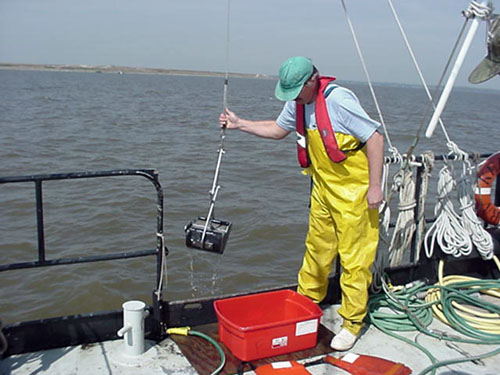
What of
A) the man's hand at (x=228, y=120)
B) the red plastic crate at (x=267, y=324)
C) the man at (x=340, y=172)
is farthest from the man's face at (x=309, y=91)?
the red plastic crate at (x=267, y=324)

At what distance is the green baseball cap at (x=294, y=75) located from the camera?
2971 millimetres

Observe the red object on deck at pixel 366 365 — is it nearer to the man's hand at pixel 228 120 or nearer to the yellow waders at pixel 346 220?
the yellow waders at pixel 346 220

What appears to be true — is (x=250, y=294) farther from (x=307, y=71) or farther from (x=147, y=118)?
(x=147, y=118)

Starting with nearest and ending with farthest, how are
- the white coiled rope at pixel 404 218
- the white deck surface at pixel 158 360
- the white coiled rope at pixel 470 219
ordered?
the white deck surface at pixel 158 360 → the white coiled rope at pixel 404 218 → the white coiled rope at pixel 470 219

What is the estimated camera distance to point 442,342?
3.28 meters

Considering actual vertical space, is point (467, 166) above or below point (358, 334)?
above

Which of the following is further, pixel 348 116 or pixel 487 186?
pixel 487 186

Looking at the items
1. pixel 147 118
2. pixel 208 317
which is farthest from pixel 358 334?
pixel 147 118

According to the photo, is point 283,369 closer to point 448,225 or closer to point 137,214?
point 448,225

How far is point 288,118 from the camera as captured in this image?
3.47 metres

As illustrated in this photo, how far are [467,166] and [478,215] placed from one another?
455mm

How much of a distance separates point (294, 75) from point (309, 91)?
0.49 feet

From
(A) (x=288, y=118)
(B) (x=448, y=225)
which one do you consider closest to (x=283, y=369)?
(A) (x=288, y=118)

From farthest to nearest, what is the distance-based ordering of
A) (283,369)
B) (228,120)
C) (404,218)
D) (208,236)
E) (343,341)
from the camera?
(404,218) < (228,120) < (208,236) < (343,341) < (283,369)
